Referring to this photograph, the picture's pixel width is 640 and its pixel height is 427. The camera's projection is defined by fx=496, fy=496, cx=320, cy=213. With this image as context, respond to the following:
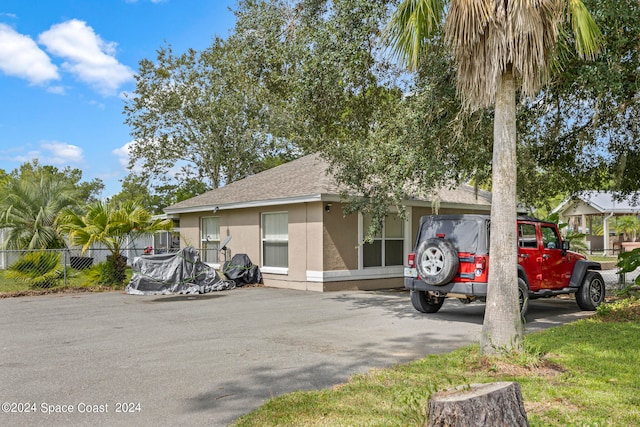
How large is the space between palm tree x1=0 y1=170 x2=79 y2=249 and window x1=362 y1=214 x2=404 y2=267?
11.1 metres

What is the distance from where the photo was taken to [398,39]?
7.76 m

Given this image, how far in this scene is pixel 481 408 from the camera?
3.23 meters

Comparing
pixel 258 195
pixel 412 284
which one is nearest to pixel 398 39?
pixel 412 284

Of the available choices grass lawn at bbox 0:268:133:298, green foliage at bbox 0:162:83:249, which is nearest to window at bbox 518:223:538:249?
grass lawn at bbox 0:268:133:298

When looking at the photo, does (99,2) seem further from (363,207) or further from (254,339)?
(254,339)

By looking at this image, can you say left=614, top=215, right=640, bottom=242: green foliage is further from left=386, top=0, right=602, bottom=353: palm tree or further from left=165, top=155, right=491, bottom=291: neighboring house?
left=386, top=0, right=602, bottom=353: palm tree

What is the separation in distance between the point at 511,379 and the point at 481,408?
256 centimetres

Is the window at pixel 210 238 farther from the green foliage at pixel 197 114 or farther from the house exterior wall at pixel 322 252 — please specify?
the green foliage at pixel 197 114

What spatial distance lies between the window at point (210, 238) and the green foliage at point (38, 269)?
5.48 metres

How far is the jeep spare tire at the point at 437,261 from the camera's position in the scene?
9234 mm

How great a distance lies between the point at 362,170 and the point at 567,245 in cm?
478

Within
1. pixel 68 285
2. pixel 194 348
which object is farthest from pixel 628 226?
pixel 194 348

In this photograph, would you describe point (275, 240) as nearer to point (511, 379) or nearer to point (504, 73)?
point (504, 73)

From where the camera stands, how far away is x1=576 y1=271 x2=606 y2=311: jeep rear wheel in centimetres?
1102
